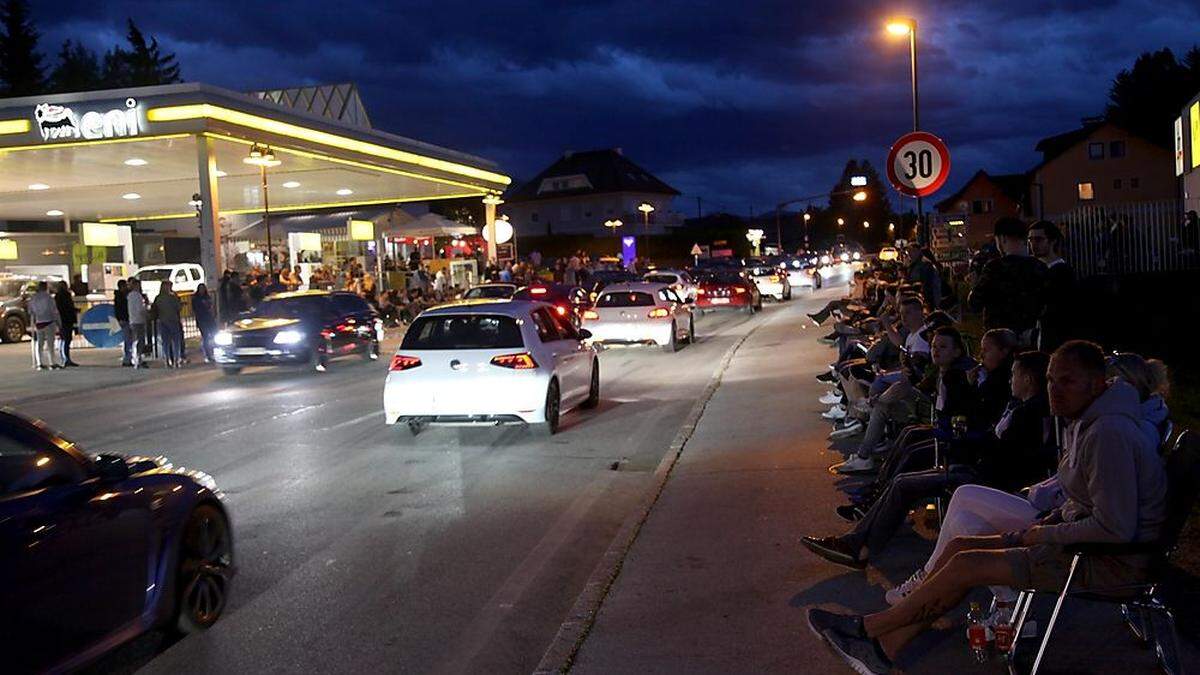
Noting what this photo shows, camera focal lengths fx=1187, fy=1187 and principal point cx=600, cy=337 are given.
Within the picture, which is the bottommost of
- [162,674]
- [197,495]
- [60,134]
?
[162,674]

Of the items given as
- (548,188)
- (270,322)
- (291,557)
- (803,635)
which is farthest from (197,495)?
(548,188)

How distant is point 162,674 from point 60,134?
77.6 ft

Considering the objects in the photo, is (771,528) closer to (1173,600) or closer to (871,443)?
(871,443)

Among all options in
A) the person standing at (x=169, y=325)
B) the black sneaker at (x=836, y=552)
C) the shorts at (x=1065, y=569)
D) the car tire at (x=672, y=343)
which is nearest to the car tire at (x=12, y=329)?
the person standing at (x=169, y=325)

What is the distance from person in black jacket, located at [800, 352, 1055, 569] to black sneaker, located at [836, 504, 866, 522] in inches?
37.7

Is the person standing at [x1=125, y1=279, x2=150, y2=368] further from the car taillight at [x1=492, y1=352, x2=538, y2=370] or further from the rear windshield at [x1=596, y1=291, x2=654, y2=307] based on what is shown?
the car taillight at [x1=492, y1=352, x2=538, y2=370]

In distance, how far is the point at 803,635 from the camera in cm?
592

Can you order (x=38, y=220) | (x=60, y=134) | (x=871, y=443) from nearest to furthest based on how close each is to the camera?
1. (x=871, y=443)
2. (x=60, y=134)
3. (x=38, y=220)

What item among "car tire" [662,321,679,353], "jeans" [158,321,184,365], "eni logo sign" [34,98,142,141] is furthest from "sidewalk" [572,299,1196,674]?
"eni logo sign" [34,98,142,141]

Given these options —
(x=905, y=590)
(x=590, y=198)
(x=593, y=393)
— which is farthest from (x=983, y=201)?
(x=905, y=590)

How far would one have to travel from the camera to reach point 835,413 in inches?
517

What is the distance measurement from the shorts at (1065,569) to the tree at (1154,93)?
74.2 meters

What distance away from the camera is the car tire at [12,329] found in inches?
1363

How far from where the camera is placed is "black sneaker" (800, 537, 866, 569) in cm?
677
